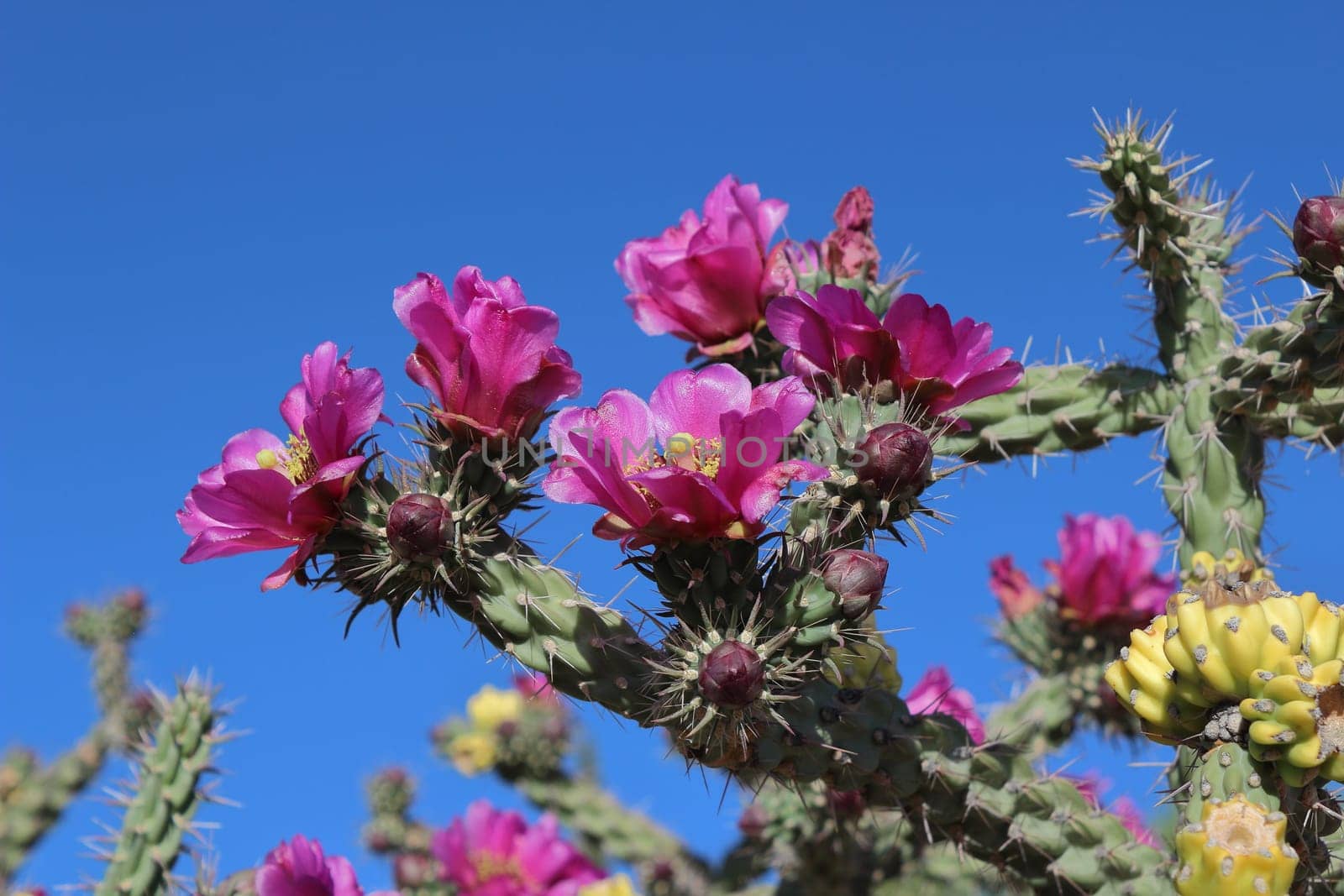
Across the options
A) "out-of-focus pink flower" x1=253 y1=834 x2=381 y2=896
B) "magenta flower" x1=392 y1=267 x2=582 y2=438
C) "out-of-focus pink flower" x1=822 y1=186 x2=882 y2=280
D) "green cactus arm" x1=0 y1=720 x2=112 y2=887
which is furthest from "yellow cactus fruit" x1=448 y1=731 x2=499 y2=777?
"magenta flower" x1=392 y1=267 x2=582 y2=438

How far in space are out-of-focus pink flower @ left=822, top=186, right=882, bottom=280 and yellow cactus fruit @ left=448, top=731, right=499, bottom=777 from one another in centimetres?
325

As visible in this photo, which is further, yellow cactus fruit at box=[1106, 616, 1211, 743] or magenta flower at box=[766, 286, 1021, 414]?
magenta flower at box=[766, 286, 1021, 414]

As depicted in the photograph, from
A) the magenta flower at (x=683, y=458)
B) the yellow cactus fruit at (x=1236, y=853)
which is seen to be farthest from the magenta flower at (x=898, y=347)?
the yellow cactus fruit at (x=1236, y=853)

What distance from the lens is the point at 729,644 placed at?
6.38 feet

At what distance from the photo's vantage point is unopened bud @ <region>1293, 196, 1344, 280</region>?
2.34 meters

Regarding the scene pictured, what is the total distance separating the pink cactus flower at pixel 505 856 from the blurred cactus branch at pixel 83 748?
2.55 meters

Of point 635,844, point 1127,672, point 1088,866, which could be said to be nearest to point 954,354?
point 1127,672

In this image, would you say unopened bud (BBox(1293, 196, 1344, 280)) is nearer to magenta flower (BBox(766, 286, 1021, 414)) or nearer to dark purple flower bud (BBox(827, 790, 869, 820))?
magenta flower (BBox(766, 286, 1021, 414))

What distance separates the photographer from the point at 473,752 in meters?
5.61

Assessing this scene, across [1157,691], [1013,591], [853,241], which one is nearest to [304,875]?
[1157,691]

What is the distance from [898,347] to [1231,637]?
68 centimetres

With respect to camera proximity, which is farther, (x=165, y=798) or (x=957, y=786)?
(x=165, y=798)

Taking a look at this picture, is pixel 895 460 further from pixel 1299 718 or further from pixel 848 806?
pixel 848 806

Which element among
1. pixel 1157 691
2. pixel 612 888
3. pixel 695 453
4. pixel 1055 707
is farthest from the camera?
pixel 1055 707
